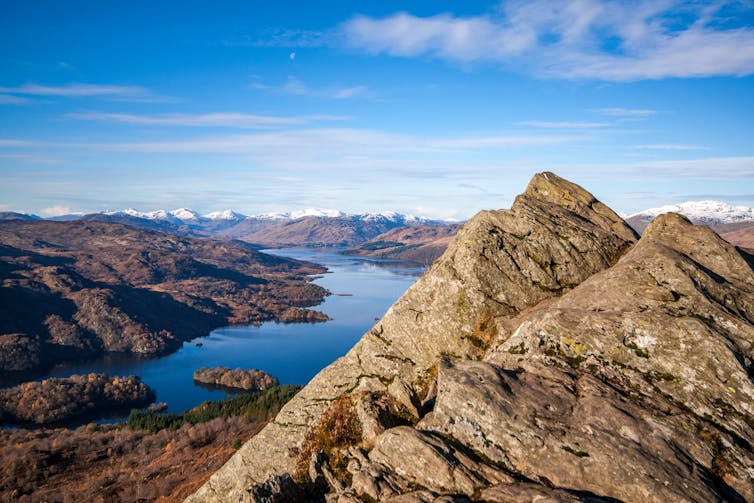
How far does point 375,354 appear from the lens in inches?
818

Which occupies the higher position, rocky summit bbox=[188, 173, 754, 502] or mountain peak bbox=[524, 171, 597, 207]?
mountain peak bbox=[524, 171, 597, 207]

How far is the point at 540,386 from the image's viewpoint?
14.2 m

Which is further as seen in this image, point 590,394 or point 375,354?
point 375,354

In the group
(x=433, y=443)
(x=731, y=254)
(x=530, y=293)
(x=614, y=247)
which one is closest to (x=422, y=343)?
(x=530, y=293)

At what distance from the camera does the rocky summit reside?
11836mm

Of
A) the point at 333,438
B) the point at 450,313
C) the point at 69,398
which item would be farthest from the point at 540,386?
the point at 69,398

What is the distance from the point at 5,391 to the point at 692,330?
195 m

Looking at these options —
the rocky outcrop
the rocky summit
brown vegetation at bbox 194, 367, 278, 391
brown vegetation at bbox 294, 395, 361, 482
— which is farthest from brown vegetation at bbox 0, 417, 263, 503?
the rocky summit

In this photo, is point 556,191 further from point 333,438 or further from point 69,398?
point 69,398

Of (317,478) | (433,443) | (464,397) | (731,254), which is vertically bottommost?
(317,478)

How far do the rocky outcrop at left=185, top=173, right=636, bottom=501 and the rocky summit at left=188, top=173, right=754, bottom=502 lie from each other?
0.07 m

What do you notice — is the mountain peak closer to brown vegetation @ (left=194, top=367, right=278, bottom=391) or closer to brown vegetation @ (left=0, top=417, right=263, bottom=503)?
brown vegetation @ (left=0, top=417, right=263, bottom=503)

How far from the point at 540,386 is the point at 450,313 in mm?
6765

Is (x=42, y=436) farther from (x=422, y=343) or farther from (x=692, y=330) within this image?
(x=692, y=330)
